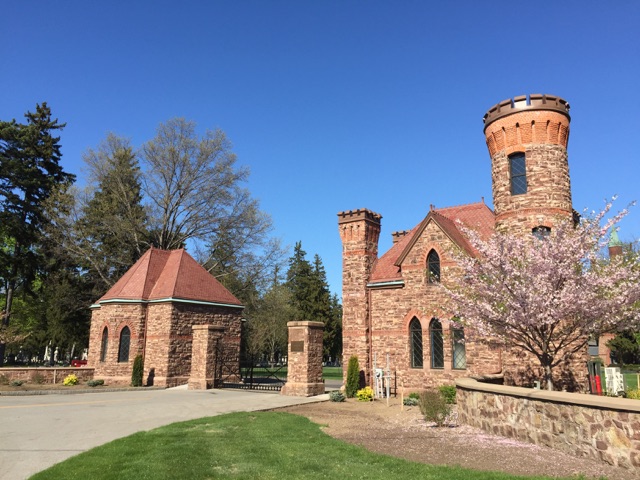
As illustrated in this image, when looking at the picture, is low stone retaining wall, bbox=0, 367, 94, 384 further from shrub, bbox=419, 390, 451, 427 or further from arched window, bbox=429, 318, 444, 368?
shrub, bbox=419, 390, 451, 427

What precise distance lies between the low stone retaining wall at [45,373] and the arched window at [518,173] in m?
24.3

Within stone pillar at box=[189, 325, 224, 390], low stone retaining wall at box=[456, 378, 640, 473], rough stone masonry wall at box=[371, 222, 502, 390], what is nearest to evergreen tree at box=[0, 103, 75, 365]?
stone pillar at box=[189, 325, 224, 390]

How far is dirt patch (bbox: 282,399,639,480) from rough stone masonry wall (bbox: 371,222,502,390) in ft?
17.7

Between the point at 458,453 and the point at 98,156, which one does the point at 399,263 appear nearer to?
the point at 458,453

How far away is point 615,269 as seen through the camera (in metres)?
13.1

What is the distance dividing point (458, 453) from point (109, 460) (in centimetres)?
610

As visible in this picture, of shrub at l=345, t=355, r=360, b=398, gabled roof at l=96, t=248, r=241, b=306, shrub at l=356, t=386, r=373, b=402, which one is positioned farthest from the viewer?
gabled roof at l=96, t=248, r=241, b=306

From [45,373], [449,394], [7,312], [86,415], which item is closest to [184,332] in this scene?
[45,373]

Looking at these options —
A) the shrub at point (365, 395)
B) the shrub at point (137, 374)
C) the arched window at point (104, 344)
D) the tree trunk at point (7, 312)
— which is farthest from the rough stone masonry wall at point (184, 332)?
the tree trunk at point (7, 312)

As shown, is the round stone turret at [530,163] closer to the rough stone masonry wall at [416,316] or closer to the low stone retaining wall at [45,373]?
the rough stone masonry wall at [416,316]

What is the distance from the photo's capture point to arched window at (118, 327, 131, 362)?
26281 millimetres

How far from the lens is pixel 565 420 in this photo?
8.72 meters

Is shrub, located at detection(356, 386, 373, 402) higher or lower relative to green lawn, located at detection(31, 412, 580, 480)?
lower

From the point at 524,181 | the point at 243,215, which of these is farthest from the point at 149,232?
the point at 524,181
